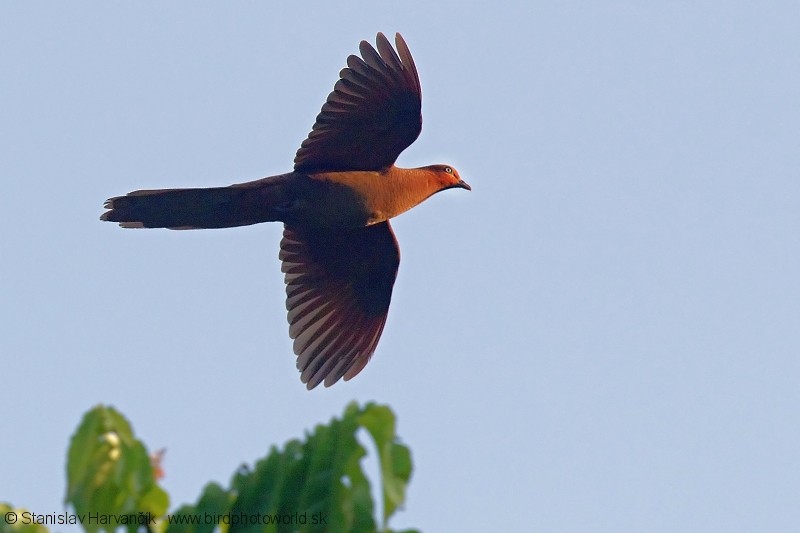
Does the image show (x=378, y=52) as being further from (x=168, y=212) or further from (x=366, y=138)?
(x=168, y=212)

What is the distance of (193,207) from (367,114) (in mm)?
1413

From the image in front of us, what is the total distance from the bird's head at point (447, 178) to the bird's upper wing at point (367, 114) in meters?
0.74

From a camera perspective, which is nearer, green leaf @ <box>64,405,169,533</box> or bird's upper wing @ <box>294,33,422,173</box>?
green leaf @ <box>64,405,169,533</box>

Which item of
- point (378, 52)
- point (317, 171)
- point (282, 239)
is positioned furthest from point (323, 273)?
point (378, 52)

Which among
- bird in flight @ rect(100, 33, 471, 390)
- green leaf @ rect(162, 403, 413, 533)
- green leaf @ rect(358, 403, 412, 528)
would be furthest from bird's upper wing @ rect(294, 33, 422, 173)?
green leaf @ rect(358, 403, 412, 528)

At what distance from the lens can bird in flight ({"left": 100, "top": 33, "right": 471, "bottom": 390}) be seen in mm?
8883

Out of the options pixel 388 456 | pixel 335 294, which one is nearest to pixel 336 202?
pixel 335 294

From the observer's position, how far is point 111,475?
4195 millimetres

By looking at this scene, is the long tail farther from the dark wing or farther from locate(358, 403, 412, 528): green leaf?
locate(358, 403, 412, 528): green leaf

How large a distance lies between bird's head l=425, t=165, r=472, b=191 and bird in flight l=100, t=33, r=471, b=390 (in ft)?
0.06

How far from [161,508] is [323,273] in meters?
5.89

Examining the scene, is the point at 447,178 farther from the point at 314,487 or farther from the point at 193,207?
the point at 314,487

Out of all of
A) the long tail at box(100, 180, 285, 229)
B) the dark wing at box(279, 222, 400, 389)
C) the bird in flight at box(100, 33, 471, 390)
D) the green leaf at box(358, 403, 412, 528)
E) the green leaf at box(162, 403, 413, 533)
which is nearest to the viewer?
the green leaf at box(358, 403, 412, 528)

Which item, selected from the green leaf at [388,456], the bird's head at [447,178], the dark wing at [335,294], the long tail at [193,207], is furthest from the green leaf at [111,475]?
the bird's head at [447,178]
